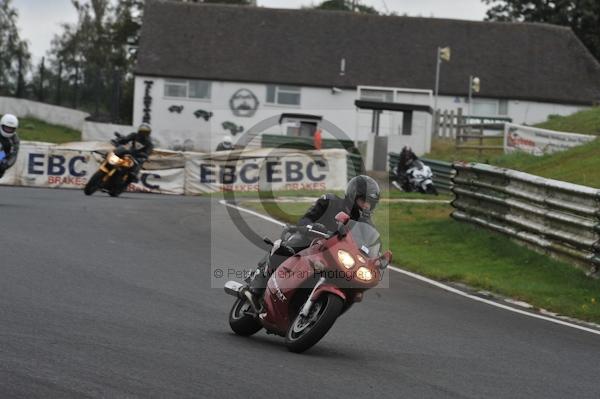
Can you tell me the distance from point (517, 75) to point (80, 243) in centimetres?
5006

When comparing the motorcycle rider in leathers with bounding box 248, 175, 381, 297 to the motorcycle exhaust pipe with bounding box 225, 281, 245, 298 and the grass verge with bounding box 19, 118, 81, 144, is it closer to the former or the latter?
the motorcycle exhaust pipe with bounding box 225, 281, 245, 298

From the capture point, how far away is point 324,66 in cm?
→ 6231

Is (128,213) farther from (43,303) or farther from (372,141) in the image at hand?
(372,141)

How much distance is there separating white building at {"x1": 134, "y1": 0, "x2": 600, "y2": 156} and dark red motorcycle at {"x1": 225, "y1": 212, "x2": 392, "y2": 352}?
4996 cm

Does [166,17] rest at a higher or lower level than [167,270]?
higher

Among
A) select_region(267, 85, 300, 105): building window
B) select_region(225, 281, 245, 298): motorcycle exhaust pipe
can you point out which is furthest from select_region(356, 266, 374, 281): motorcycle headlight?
select_region(267, 85, 300, 105): building window

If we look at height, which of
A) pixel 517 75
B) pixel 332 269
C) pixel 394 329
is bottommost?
pixel 394 329

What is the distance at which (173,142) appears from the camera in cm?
5728

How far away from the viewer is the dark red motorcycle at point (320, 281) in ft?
27.8

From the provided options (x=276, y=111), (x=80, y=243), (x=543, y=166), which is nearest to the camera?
(x=80, y=243)

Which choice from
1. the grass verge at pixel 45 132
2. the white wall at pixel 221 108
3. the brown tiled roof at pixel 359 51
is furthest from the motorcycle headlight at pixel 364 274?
the brown tiled roof at pixel 359 51

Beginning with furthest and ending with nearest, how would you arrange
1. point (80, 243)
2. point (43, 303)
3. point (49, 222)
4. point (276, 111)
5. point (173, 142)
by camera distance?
point (276, 111) < point (173, 142) < point (49, 222) < point (80, 243) < point (43, 303)

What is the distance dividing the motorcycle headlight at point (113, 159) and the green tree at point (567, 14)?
169 feet

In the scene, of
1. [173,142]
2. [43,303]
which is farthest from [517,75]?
[43,303]
